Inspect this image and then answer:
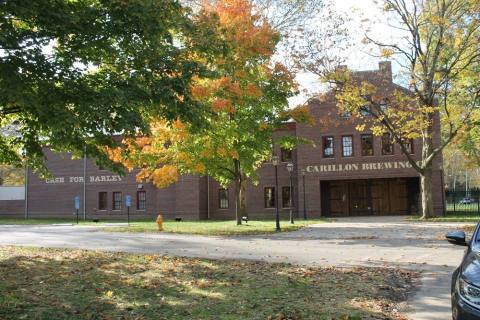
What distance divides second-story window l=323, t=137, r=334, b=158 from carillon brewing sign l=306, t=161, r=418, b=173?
2.96ft

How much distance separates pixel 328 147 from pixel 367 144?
3.07 metres

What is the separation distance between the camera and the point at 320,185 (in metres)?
40.5

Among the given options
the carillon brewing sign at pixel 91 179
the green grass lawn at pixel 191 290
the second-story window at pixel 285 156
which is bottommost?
the green grass lawn at pixel 191 290

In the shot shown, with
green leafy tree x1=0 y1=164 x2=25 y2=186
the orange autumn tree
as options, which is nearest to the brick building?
the orange autumn tree

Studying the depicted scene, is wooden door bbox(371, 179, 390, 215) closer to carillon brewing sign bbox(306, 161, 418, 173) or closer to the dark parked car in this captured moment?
carillon brewing sign bbox(306, 161, 418, 173)

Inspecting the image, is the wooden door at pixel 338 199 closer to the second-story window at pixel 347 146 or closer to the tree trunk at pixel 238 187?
the second-story window at pixel 347 146

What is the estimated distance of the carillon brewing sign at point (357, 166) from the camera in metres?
38.0

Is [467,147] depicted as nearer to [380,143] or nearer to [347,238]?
[380,143]

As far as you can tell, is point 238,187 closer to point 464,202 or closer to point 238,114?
point 238,114

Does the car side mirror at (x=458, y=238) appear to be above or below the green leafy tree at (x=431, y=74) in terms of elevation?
below

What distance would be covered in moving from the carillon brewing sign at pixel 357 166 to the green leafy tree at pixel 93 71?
29.9 metres

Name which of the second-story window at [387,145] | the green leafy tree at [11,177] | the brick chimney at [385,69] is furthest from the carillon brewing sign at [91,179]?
the brick chimney at [385,69]

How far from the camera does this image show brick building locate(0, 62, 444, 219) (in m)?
38.3

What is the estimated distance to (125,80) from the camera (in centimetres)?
934
